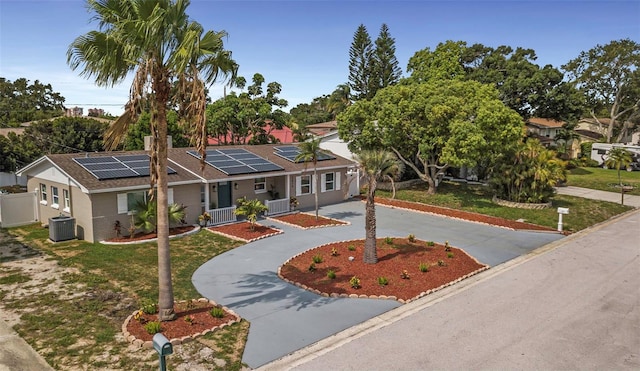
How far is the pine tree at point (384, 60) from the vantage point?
51.2 metres

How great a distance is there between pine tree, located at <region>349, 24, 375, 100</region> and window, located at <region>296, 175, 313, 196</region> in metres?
27.3

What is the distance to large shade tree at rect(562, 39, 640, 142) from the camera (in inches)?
2218

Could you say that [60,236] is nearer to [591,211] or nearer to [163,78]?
[163,78]

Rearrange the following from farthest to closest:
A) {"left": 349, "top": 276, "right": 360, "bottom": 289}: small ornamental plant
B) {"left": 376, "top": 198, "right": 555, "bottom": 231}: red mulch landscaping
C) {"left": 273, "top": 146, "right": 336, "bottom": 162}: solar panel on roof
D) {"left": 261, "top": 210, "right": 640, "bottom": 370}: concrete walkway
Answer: {"left": 273, "top": 146, "right": 336, "bottom": 162}: solar panel on roof, {"left": 376, "top": 198, "right": 555, "bottom": 231}: red mulch landscaping, {"left": 349, "top": 276, "right": 360, "bottom": 289}: small ornamental plant, {"left": 261, "top": 210, "right": 640, "bottom": 370}: concrete walkway

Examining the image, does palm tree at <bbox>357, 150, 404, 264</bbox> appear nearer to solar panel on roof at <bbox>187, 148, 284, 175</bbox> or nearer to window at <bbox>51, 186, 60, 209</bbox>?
solar panel on roof at <bbox>187, 148, 284, 175</bbox>

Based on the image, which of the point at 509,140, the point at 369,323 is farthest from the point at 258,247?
the point at 509,140

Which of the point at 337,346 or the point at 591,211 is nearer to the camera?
the point at 337,346

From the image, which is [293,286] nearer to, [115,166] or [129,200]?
[129,200]

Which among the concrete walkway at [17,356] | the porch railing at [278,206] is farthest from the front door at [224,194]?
the concrete walkway at [17,356]

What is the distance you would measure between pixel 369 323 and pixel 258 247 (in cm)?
788

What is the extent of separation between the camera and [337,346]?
32.3ft

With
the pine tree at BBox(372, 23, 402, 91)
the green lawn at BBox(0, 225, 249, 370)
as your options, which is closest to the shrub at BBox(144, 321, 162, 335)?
the green lawn at BBox(0, 225, 249, 370)

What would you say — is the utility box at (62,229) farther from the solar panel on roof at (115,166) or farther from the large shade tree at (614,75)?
the large shade tree at (614,75)

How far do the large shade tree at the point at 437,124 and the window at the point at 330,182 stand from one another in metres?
3.82
